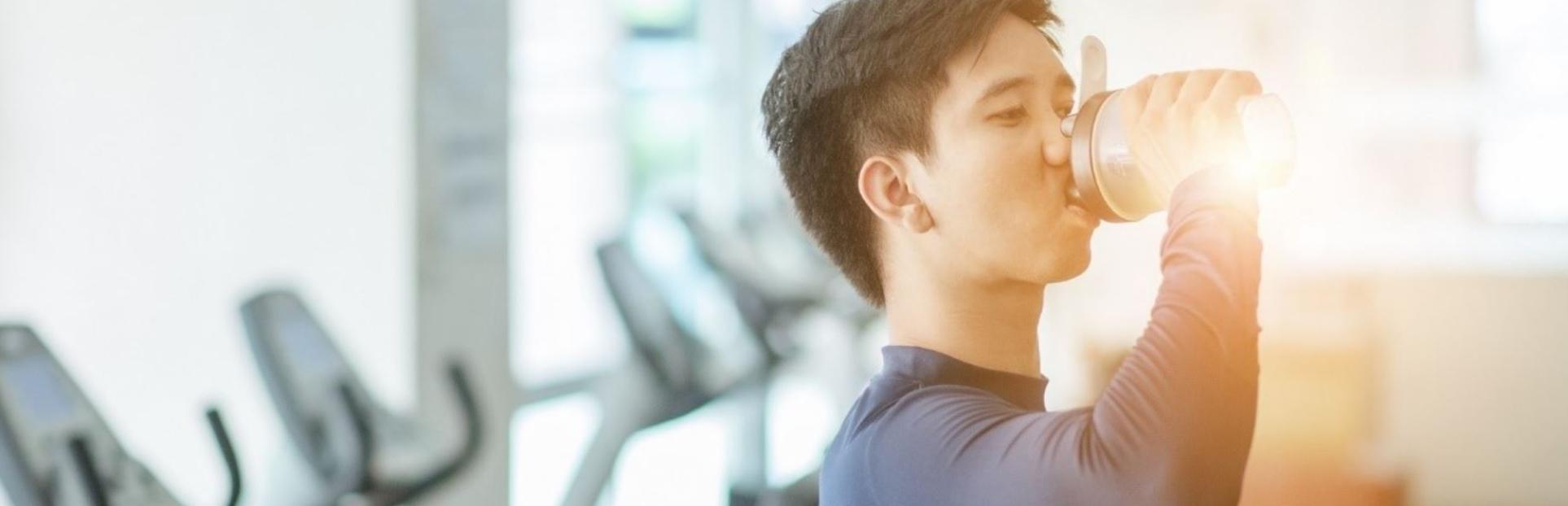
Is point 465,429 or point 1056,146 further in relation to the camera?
point 465,429

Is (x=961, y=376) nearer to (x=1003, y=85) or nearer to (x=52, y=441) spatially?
(x=1003, y=85)

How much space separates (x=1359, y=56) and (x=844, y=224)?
391 cm

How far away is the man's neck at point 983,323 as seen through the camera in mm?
808

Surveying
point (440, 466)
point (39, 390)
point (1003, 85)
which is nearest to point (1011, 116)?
point (1003, 85)

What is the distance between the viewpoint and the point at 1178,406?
2.12ft

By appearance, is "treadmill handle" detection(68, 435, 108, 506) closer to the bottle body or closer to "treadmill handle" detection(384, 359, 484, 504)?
"treadmill handle" detection(384, 359, 484, 504)

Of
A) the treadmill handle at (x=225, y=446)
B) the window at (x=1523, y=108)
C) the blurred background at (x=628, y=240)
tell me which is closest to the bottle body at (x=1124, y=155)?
the blurred background at (x=628, y=240)

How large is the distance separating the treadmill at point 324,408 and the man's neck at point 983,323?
122 centimetres

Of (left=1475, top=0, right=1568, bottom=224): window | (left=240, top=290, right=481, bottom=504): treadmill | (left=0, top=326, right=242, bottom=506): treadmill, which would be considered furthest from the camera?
(left=1475, top=0, right=1568, bottom=224): window

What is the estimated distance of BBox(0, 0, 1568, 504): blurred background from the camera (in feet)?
6.98

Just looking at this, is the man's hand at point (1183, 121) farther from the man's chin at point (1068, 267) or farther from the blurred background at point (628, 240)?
the blurred background at point (628, 240)

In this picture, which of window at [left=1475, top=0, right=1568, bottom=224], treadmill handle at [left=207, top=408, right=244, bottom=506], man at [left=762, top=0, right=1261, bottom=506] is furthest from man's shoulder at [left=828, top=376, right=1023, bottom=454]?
window at [left=1475, top=0, right=1568, bottom=224]

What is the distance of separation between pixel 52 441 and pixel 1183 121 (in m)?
1.24

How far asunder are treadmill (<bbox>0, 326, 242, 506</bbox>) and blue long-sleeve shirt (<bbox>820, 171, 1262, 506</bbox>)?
41.4 inches
